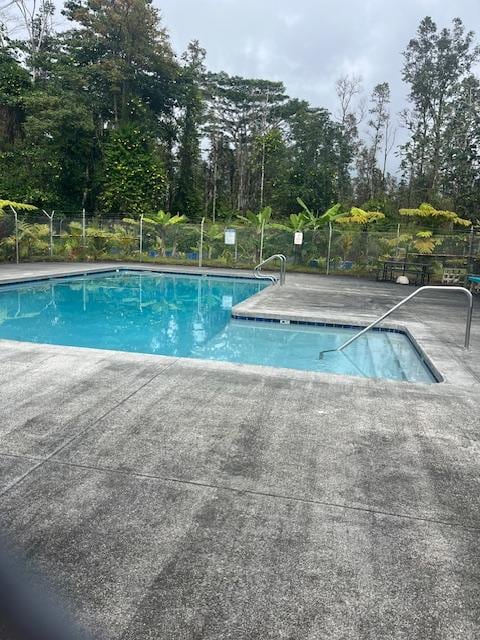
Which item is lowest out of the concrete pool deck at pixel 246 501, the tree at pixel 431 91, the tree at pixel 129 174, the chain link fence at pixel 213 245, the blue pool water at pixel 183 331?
the blue pool water at pixel 183 331

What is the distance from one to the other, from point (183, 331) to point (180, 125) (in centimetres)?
2205

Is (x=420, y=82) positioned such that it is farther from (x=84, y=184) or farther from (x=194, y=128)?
(x=84, y=184)

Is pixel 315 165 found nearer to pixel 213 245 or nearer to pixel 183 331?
pixel 213 245

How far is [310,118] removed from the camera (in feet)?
97.1

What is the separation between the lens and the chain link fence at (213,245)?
15.3 m

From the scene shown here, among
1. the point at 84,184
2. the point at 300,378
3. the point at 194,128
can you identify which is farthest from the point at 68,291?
the point at 194,128

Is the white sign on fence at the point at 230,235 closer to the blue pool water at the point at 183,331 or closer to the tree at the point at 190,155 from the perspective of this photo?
the blue pool water at the point at 183,331

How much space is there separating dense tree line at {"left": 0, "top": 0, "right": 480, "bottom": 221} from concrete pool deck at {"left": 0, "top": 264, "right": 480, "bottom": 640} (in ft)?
65.9

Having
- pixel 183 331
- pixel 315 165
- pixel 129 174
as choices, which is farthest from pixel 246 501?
pixel 315 165

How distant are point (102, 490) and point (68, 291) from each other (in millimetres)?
10161

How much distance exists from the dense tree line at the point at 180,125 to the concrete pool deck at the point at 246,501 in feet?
65.9

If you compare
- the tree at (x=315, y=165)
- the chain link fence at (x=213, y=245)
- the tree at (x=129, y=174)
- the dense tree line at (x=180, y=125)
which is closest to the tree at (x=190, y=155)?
the dense tree line at (x=180, y=125)

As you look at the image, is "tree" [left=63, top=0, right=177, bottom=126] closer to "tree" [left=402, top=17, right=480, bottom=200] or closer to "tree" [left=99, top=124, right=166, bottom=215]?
"tree" [left=99, top=124, right=166, bottom=215]

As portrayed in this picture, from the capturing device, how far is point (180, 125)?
27.2 m
